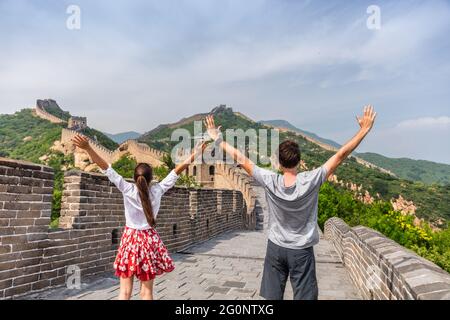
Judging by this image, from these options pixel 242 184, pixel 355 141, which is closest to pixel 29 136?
pixel 242 184

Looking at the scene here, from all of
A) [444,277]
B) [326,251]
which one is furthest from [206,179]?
[444,277]

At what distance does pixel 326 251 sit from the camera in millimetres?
9461

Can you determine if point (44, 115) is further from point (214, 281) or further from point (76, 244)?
point (214, 281)

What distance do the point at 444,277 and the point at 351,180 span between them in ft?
203

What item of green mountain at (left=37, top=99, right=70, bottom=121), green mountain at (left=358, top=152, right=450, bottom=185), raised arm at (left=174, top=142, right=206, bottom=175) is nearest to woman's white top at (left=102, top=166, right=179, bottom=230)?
raised arm at (left=174, top=142, right=206, bottom=175)

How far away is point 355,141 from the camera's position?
244cm

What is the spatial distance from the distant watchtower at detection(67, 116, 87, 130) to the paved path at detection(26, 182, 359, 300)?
260 ft

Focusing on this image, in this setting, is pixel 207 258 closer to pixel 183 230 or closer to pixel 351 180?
pixel 183 230

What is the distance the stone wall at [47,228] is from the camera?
3.89 m

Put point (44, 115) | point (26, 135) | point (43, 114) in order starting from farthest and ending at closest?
point (43, 114) → point (44, 115) → point (26, 135)

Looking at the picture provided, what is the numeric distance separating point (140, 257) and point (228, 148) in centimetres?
120

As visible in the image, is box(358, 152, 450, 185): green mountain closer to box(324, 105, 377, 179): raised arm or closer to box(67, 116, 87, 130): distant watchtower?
box(67, 116, 87, 130): distant watchtower

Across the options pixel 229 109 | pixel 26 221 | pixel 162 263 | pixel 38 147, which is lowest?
pixel 162 263

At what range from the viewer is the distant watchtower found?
80062 mm
